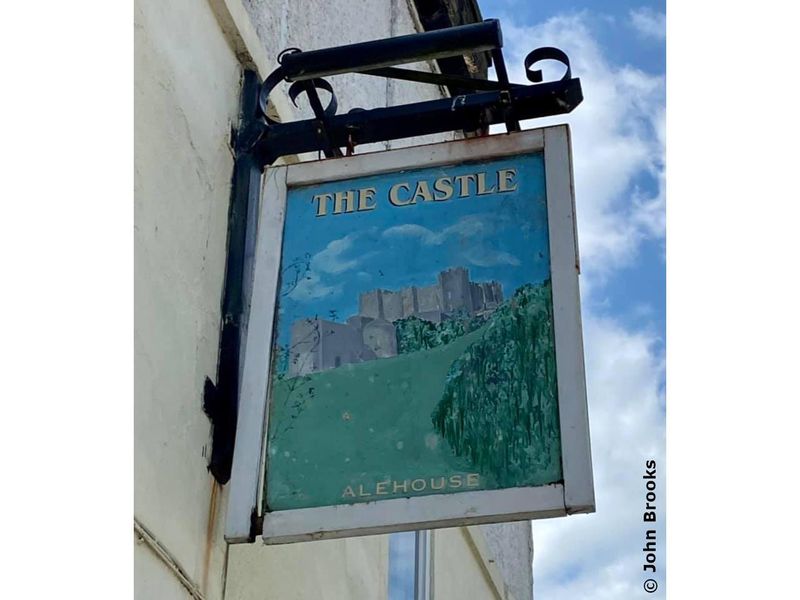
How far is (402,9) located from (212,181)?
13.8 feet

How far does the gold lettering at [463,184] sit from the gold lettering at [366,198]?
28 centimetres

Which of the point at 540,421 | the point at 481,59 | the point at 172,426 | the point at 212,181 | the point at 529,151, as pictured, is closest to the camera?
the point at 540,421

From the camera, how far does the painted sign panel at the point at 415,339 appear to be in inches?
144

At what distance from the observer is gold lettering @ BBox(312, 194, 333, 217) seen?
4266mm

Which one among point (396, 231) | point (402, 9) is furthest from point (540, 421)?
point (402, 9)

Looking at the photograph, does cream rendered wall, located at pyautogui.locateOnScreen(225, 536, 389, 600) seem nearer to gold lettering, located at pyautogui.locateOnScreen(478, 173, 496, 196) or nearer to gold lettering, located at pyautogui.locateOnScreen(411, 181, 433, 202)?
gold lettering, located at pyautogui.locateOnScreen(411, 181, 433, 202)

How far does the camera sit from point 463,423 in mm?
3707

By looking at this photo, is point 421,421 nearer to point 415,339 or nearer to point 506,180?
point 415,339

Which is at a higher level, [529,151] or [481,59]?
[481,59]

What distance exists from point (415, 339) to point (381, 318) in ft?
0.43

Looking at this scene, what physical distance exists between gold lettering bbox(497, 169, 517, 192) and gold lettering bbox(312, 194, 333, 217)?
0.55 m

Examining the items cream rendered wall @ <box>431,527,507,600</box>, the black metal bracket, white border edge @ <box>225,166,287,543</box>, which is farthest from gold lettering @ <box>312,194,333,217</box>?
cream rendered wall @ <box>431,527,507,600</box>

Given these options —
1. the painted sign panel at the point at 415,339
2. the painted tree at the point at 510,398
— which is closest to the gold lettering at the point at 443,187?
the painted sign panel at the point at 415,339

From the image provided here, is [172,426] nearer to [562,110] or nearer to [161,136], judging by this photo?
[161,136]
